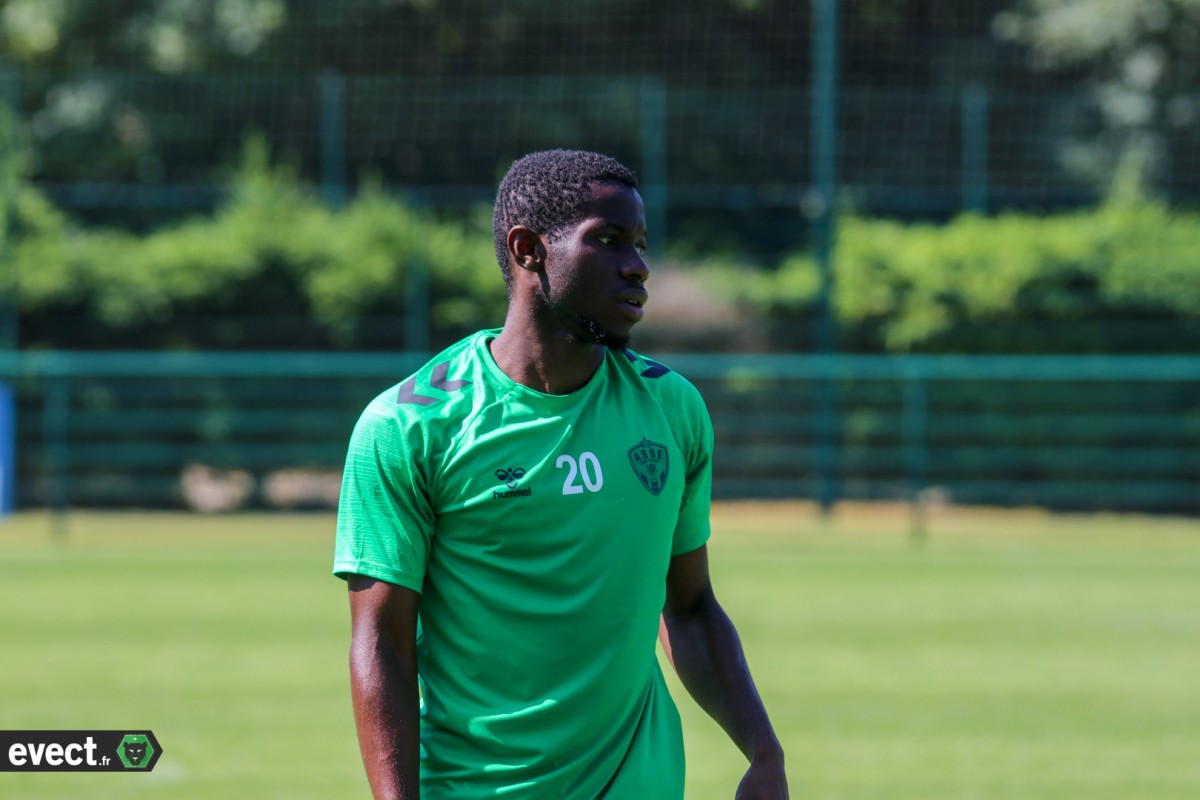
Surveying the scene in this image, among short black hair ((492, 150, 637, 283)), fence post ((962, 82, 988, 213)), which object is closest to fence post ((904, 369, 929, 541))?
fence post ((962, 82, 988, 213))

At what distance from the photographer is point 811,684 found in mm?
10219

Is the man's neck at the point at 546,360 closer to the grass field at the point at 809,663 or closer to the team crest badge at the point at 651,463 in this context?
the team crest badge at the point at 651,463

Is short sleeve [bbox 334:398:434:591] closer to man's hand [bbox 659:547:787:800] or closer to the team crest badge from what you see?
the team crest badge

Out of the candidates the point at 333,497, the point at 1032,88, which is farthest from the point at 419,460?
the point at 1032,88

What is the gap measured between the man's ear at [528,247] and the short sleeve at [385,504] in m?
0.40

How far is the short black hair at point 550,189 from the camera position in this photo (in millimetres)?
3334

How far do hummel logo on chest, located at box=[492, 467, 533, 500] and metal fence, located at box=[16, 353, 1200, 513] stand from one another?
18.0m

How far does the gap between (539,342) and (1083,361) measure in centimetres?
1937

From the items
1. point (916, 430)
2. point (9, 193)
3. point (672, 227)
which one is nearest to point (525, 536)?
point (916, 430)

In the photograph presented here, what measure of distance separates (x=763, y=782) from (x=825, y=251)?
1968 cm

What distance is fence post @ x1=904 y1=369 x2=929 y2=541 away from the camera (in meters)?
21.2

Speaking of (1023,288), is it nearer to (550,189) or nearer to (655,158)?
(655,158)

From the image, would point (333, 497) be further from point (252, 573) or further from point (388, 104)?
point (388, 104)

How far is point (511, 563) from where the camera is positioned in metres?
3.32
